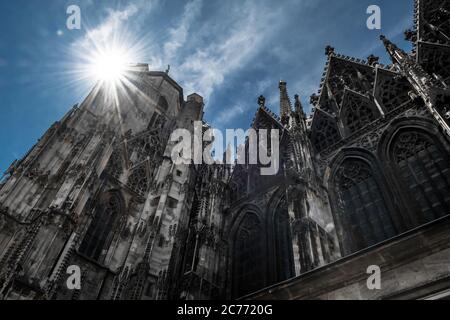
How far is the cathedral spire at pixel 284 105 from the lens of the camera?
771 inches

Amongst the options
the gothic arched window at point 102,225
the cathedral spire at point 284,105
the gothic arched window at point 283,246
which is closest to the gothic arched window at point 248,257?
the gothic arched window at point 283,246

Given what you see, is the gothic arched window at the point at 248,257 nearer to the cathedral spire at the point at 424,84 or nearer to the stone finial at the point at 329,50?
the cathedral spire at the point at 424,84

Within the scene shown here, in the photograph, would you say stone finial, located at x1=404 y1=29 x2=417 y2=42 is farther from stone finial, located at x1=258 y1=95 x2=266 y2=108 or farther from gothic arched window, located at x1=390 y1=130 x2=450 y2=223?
stone finial, located at x1=258 y1=95 x2=266 y2=108

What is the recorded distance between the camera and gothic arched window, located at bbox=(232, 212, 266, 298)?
13.4 m

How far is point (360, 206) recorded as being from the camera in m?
12.3

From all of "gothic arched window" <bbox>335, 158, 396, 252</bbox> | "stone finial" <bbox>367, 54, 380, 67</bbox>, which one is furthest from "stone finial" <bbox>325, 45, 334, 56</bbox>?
"gothic arched window" <bbox>335, 158, 396, 252</bbox>

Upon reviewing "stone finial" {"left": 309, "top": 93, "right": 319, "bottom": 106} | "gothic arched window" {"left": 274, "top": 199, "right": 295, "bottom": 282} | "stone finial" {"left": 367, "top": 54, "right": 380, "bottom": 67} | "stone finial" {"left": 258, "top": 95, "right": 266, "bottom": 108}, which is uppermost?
"stone finial" {"left": 258, "top": 95, "right": 266, "bottom": 108}

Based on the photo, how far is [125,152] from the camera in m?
20.7

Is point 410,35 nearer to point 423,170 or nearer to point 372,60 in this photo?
point 372,60

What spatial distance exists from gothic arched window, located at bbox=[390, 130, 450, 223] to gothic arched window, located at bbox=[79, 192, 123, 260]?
12.3m

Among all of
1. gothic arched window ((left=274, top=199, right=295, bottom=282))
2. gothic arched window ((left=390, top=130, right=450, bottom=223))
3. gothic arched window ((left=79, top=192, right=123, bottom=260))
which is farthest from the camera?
gothic arched window ((left=79, top=192, right=123, bottom=260))

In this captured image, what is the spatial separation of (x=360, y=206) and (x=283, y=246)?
3221mm

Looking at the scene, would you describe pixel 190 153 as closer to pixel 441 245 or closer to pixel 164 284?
pixel 164 284

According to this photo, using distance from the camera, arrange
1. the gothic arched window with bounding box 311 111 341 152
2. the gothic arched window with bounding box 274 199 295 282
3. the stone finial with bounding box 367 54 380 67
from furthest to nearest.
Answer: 1. the stone finial with bounding box 367 54 380 67
2. the gothic arched window with bounding box 311 111 341 152
3. the gothic arched window with bounding box 274 199 295 282
